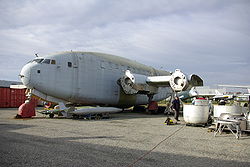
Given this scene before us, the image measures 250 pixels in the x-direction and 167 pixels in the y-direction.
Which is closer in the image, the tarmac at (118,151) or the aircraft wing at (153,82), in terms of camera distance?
the tarmac at (118,151)

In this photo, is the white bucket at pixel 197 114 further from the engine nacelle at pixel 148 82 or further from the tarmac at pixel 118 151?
the engine nacelle at pixel 148 82

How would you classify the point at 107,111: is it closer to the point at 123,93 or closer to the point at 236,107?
the point at 123,93

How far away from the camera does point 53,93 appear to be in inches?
549

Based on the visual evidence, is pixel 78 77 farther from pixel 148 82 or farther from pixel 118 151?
pixel 118 151

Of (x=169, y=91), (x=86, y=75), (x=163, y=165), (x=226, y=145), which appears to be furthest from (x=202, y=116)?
(x=169, y=91)

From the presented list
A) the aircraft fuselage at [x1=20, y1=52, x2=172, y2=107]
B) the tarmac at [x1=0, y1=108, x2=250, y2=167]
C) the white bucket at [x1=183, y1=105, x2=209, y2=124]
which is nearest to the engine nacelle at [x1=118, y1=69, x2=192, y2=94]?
the aircraft fuselage at [x1=20, y1=52, x2=172, y2=107]

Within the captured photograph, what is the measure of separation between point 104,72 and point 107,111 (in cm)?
361

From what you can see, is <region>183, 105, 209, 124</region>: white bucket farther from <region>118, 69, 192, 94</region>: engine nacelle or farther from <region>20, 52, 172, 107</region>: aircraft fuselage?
<region>20, 52, 172, 107</region>: aircraft fuselage

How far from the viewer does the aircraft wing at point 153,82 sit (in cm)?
1620

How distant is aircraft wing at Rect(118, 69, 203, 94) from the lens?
16203 mm

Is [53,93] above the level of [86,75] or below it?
below

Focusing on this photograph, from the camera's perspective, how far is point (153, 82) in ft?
59.9

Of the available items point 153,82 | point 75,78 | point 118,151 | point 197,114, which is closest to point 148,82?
point 153,82

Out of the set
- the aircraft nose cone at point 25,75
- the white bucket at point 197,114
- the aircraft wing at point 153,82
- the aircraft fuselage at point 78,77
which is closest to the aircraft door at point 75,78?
the aircraft fuselage at point 78,77
